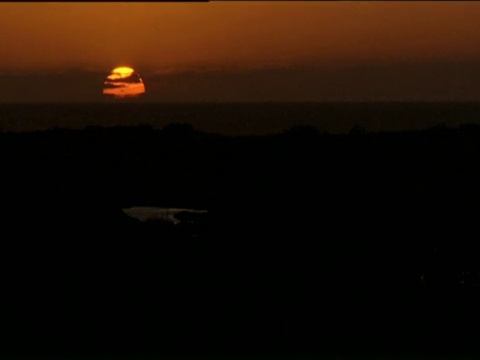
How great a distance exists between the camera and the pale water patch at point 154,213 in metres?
8.14

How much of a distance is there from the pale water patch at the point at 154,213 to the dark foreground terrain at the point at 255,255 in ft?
0.56

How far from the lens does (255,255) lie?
277 inches

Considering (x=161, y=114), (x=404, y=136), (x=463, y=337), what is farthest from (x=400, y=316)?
(x=161, y=114)

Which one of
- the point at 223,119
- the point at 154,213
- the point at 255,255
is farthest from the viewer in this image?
the point at 223,119

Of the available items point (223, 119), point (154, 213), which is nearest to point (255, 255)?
point (154, 213)

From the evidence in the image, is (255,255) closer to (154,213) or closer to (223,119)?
(154,213)

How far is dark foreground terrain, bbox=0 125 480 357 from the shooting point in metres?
5.64

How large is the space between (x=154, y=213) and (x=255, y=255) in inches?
72.8

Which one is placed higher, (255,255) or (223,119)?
(223,119)

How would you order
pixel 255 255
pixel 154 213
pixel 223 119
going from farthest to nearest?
pixel 223 119, pixel 154 213, pixel 255 255

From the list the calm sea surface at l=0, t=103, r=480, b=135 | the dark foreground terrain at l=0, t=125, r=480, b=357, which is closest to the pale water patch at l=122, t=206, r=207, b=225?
the dark foreground terrain at l=0, t=125, r=480, b=357

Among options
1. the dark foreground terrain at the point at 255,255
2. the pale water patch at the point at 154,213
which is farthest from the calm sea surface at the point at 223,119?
the pale water patch at the point at 154,213

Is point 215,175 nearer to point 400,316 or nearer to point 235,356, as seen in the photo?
point 400,316

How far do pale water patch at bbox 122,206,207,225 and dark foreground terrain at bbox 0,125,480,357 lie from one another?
17cm
